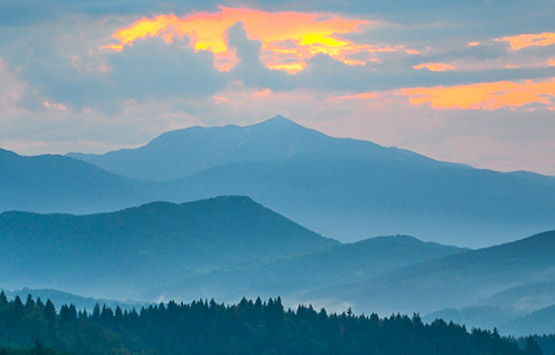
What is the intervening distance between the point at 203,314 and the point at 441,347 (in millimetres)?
30942

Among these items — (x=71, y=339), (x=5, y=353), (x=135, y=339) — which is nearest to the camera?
(x=5, y=353)

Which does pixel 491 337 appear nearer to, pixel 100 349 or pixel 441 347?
pixel 441 347

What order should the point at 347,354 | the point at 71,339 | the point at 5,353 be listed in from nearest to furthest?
the point at 5,353
the point at 71,339
the point at 347,354

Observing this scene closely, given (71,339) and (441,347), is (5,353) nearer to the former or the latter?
(71,339)

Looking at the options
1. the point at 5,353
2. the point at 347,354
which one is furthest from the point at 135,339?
the point at 5,353

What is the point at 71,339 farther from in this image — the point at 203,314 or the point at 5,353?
the point at 5,353

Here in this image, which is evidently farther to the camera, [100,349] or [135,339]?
[135,339]

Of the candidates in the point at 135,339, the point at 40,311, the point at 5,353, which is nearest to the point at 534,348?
the point at 135,339

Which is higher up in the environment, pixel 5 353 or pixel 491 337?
pixel 491 337

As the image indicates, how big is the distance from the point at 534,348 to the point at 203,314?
42545 mm

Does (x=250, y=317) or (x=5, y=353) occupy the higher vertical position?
(x=250, y=317)

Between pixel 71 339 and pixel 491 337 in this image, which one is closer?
pixel 71 339

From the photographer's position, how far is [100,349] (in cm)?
16850

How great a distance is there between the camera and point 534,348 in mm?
193000
